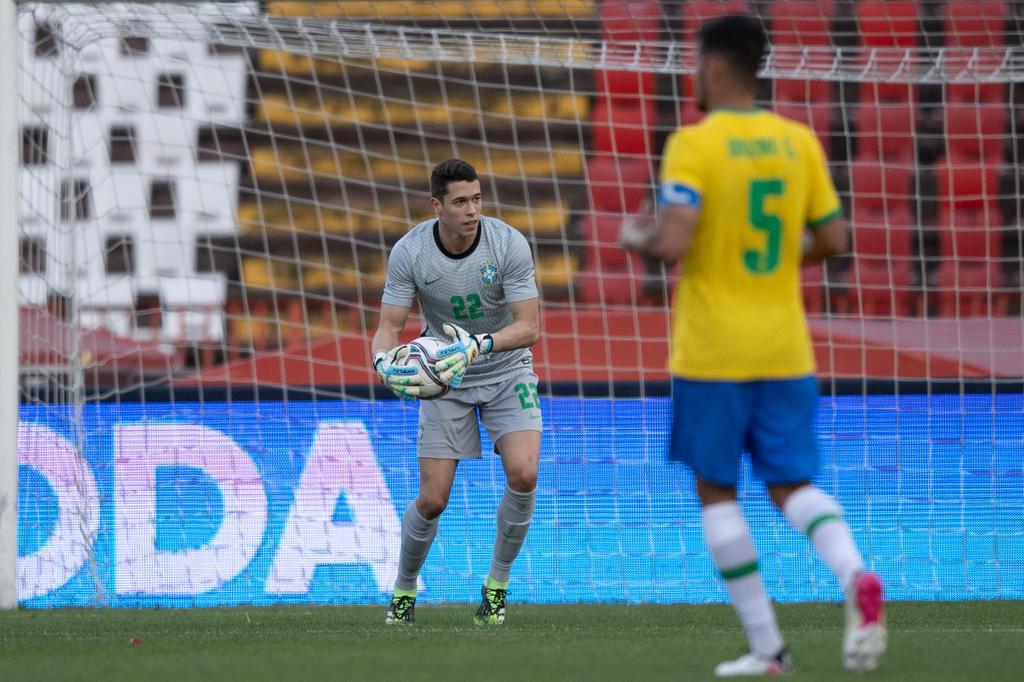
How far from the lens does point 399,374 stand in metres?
5.40

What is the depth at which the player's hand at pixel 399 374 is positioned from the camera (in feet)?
17.7

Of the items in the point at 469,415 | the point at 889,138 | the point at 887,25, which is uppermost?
the point at 887,25

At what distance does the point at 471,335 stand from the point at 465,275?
0.92 ft

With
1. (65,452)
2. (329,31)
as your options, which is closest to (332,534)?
(65,452)

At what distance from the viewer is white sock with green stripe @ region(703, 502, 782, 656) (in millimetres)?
3580

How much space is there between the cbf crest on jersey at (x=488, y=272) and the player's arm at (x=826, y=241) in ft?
6.92

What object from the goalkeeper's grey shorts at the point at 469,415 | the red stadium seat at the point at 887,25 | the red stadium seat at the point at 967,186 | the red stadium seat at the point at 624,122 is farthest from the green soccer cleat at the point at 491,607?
the red stadium seat at the point at 967,186

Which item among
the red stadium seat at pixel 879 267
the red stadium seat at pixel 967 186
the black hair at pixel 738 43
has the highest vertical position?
the red stadium seat at pixel 967 186

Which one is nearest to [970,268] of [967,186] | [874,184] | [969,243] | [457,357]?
[969,243]

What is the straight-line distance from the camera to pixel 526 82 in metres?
21.1

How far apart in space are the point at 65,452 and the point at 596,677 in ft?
16.0

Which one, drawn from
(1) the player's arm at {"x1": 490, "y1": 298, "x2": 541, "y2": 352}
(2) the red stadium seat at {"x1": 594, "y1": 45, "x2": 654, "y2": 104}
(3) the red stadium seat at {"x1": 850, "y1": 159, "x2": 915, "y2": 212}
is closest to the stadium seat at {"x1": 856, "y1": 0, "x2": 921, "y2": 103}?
(3) the red stadium seat at {"x1": 850, "y1": 159, "x2": 915, "y2": 212}

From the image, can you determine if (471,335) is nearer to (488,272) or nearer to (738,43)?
(488,272)

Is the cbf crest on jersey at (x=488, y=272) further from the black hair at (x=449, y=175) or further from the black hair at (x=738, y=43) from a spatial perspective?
the black hair at (x=738, y=43)
